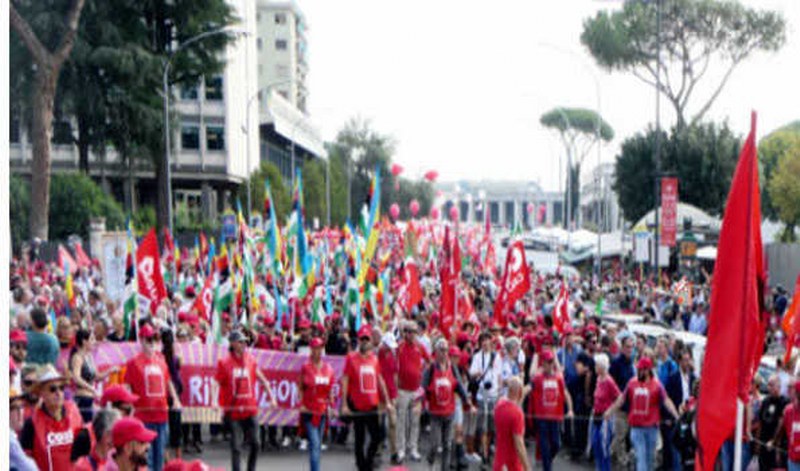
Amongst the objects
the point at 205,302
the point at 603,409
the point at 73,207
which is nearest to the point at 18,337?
the point at 603,409

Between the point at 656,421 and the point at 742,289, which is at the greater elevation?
the point at 742,289

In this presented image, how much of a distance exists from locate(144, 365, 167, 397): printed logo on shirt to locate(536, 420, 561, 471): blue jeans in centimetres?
344

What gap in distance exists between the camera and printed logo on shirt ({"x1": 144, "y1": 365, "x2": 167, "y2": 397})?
9.27 meters

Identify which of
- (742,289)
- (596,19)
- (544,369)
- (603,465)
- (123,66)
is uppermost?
(596,19)

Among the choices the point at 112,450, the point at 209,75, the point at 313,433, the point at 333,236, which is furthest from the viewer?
the point at 333,236

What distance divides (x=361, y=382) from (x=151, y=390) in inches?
76.2

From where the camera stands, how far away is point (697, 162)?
49.1 metres

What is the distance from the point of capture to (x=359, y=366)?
33.4 ft

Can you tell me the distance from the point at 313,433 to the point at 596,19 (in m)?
44.4

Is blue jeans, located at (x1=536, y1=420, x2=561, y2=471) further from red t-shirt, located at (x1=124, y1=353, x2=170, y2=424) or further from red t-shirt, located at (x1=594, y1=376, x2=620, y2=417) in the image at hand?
red t-shirt, located at (x1=124, y1=353, x2=170, y2=424)

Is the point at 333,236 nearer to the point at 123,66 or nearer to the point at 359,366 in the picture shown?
the point at 123,66

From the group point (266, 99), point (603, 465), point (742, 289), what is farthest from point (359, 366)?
point (266, 99)

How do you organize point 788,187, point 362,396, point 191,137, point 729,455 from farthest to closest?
point 191,137
point 788,187
point 362,396
point 729,455

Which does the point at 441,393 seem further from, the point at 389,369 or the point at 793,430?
the point at 793,430
